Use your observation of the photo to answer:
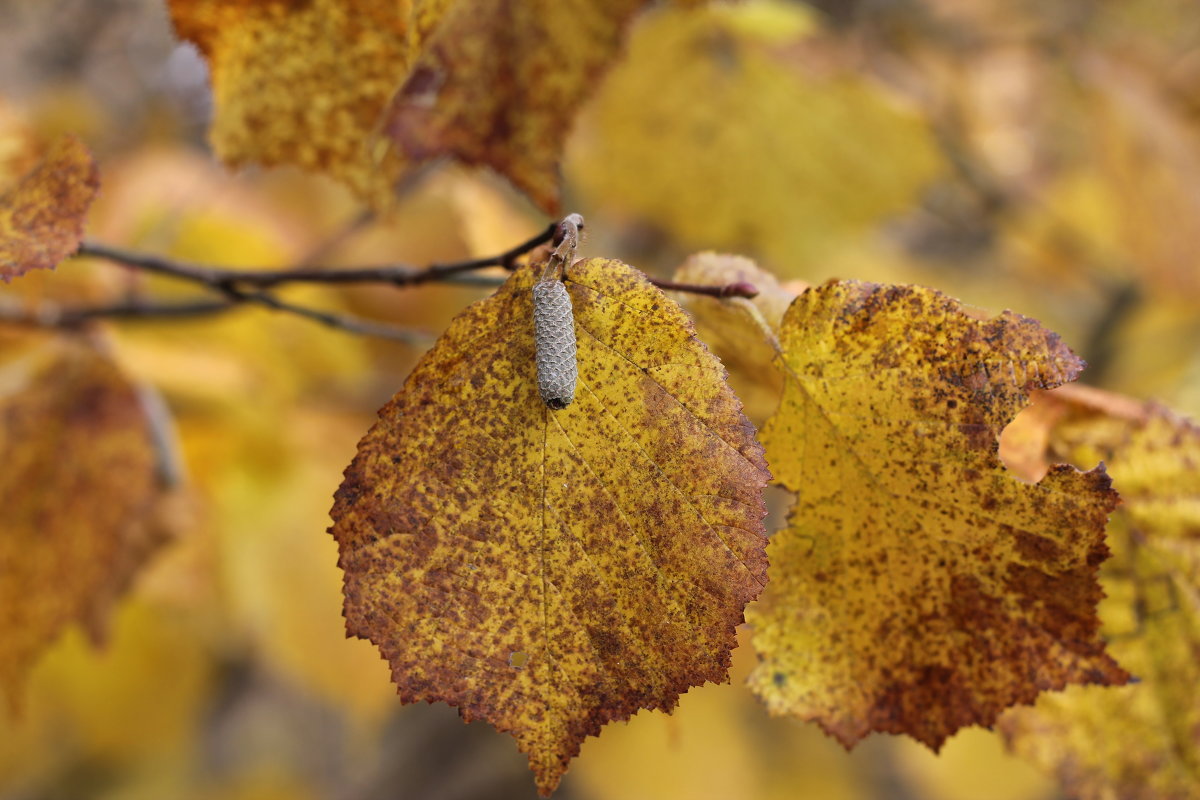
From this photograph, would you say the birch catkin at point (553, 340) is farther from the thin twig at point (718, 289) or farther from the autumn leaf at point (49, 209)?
the autumn leaf at point (49, 209)

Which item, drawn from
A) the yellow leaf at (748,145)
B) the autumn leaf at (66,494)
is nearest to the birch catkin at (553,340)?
the autumn leaf at (66,494)

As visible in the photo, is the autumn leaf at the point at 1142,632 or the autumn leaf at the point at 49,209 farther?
the autumn leaf at the point at 1142,632

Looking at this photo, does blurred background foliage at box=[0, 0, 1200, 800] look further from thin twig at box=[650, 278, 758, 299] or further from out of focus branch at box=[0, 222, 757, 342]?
thin twig at box=[650, 278, 758, 299]

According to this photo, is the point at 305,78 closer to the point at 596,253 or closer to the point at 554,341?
the point at 554,341

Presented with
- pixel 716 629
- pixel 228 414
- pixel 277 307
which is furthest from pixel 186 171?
pixel 716 629

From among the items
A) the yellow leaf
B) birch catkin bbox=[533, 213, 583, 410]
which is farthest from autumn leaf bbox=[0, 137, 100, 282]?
the yellow leaf

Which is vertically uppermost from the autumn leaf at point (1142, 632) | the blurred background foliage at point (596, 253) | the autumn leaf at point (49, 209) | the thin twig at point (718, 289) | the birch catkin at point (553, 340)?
the blurred background foliage at point (596, 253)
